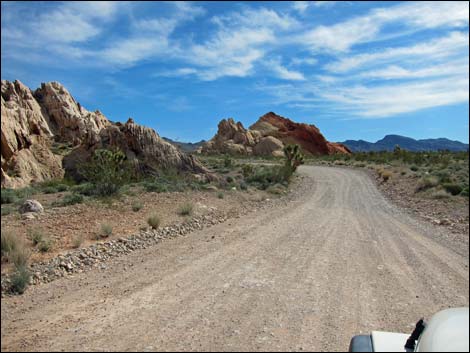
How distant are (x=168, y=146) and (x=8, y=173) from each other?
308 inches

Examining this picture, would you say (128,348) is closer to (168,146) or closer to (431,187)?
(431,187)

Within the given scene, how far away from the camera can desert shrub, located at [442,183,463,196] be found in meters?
5.55

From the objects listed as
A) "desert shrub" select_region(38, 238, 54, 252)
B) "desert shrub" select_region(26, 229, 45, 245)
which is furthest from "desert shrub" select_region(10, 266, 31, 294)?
"desert shrub" select_region(26, 229, 45, 245)

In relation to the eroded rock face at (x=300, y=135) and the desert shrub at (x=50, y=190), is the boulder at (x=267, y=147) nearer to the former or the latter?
the eroded rock face at (x=300, y=135)

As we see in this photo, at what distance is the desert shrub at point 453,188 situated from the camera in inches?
219

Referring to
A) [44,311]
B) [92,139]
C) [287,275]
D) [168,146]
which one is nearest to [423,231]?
[287,275]

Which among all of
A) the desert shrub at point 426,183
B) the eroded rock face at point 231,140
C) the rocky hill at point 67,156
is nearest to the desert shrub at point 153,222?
the desert shrub at point 426,183

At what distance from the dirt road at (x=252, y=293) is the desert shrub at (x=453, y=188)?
706 millimetres

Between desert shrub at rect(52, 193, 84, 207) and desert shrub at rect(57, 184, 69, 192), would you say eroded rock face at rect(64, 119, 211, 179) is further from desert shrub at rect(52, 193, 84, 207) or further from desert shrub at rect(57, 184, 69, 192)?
desert shrub at rect(52, 193, 84, 207)

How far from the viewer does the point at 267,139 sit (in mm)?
81312

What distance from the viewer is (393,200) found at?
11.1m

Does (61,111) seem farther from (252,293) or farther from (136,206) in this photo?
(252,293)

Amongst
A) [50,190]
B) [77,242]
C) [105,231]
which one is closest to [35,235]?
[77,242]

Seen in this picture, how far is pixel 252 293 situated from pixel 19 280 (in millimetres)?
2542
